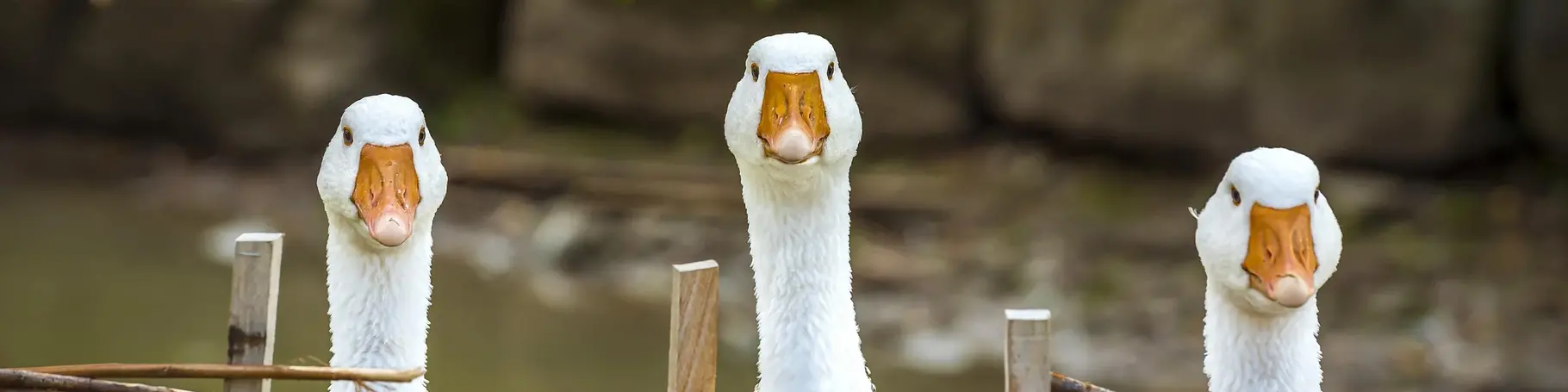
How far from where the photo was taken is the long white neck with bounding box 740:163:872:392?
3521mm

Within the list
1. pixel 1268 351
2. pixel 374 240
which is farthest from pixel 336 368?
pixel 1268 351

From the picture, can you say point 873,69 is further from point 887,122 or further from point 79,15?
point 79,15

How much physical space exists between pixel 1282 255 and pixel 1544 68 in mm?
6023

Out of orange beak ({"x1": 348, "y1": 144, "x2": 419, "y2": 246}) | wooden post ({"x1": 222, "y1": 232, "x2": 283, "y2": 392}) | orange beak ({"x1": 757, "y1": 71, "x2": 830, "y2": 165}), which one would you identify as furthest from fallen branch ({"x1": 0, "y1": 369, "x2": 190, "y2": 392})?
orange beak ({"x1": 757, "y1": 71, "x2": 830, "y2": 165})

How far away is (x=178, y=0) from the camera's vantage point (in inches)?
433

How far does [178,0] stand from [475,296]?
13.7 feet

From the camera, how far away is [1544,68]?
8.22 m

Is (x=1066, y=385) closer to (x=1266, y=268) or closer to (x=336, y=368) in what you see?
(x=1266, y=268)

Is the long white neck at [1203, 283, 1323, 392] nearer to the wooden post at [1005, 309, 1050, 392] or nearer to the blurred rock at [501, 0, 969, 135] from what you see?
the wooden post at [1005, 309, 1050, 392]

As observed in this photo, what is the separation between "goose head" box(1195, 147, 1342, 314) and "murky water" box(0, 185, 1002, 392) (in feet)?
12.9

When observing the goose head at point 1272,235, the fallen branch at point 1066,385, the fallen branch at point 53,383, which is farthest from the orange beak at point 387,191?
the goose head at point 1272,235

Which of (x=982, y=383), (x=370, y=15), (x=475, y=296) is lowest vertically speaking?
(x=982, y=383)

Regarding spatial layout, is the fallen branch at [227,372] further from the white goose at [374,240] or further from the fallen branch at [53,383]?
the white goose at [374,240]

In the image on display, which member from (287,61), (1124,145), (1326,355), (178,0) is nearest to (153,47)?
(178,0)
